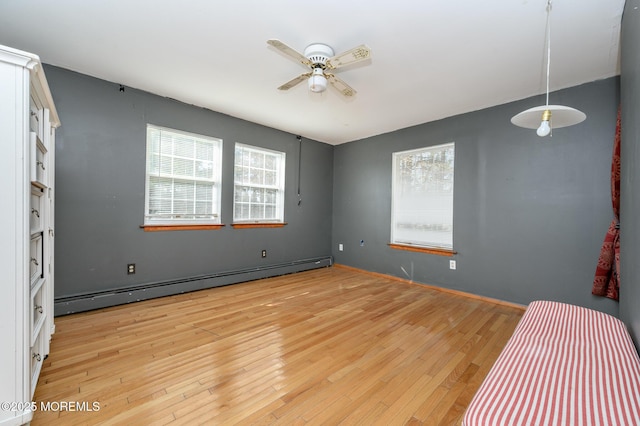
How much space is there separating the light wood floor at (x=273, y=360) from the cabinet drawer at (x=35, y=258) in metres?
0.65

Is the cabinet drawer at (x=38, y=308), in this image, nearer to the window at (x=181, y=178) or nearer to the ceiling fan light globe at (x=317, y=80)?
the window at (x=181, y=178)

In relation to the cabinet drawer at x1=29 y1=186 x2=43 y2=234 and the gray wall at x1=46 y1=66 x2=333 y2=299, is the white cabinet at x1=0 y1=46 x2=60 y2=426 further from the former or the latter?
the gray wall at x1=46 y1=66 x2=333 y2=299

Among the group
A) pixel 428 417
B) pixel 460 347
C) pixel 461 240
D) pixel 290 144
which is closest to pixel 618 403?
pixel 428 417

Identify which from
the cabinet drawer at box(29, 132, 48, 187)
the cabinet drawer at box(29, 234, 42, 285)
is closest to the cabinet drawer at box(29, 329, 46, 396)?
the cabinet drawer at box(29, 234, 42, 285)

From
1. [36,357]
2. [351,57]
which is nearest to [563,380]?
[351,57]

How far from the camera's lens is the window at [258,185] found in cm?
402

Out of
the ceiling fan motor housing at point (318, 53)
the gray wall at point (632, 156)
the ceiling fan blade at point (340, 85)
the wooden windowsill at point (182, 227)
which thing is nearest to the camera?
the gray wall at point (632, 156)

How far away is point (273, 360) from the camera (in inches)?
75.9

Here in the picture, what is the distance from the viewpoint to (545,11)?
178 cm

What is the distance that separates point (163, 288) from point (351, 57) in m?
3.23

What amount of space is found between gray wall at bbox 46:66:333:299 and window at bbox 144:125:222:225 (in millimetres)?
100

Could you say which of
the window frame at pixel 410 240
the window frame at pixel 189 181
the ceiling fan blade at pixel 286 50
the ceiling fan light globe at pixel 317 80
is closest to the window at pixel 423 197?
the window frame at pixel 410 240

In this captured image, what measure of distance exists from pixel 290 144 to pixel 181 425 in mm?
3984

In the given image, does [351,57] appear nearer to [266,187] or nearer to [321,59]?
[321,59]
